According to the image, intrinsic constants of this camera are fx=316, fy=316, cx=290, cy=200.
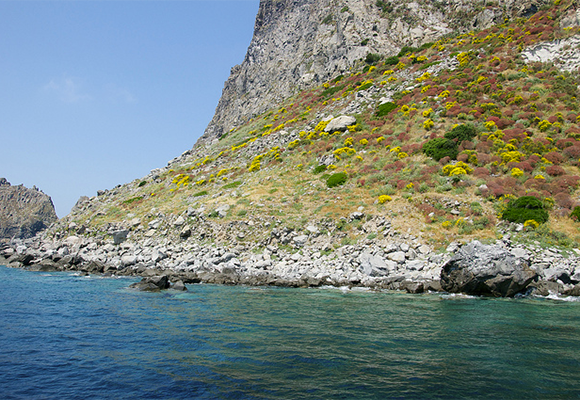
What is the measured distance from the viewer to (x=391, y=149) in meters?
37.0

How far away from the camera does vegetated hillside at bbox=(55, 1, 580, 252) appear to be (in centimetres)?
2545

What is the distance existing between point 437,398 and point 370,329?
517 cm

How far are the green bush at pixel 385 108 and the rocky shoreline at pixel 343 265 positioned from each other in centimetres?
2706

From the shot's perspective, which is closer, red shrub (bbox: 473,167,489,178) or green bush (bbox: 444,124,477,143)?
red shrub (bbox: 473,167,489,178)

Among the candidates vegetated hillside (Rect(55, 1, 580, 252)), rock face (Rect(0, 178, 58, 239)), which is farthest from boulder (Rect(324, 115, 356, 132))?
rock face (Rect(0, 178, 58, 239))

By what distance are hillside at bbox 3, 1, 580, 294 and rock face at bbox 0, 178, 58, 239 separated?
65.6 meters

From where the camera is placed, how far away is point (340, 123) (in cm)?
4572

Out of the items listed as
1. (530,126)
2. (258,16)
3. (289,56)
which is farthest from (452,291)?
(258,16)

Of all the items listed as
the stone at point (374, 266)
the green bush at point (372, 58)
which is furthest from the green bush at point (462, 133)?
the green bush at point (372, 58)

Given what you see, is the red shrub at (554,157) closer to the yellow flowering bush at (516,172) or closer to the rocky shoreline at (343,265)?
the yellow flowering bush at (516,172)

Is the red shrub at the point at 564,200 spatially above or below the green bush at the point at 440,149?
below

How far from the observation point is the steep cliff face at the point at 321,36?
63.9 m

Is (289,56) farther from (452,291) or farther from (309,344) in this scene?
(309,344)

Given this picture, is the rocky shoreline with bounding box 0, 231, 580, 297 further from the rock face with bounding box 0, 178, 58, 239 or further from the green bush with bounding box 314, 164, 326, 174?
the rock face with bounding box 0, 178, 58, 239
